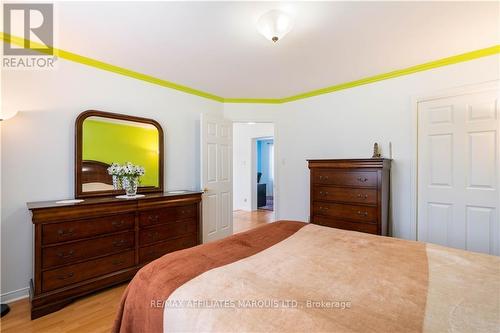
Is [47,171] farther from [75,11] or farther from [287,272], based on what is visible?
[287,272]

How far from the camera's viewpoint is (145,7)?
1.78 metres

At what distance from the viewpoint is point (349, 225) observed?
285cm

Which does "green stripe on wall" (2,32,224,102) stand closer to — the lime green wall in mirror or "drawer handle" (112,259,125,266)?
the lime green wall in mirror

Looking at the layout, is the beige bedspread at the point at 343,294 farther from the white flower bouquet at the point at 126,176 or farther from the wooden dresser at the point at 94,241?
the white flower bouquet at the point at 126,176

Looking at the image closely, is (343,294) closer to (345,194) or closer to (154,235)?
(345,194)

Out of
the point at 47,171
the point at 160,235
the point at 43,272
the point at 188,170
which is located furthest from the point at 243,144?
the point at 43,272

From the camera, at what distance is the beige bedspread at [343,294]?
814 millimetres

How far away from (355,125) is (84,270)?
3604mm

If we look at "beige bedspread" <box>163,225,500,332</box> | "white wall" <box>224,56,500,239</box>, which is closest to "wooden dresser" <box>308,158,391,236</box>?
"white wall" <box>224,56,500,239</box>

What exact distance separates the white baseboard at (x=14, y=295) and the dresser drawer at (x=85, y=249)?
598 millimetres

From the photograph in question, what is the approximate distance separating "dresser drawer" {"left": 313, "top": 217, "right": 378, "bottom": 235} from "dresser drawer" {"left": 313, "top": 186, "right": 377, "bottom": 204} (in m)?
0.26

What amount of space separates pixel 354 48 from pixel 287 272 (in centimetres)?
227

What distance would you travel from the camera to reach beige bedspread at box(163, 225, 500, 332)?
0.81 meters

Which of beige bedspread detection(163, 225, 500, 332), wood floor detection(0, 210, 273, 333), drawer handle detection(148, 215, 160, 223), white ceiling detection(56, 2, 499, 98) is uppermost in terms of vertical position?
white ceiling detection(56, 2, 499, 98)
